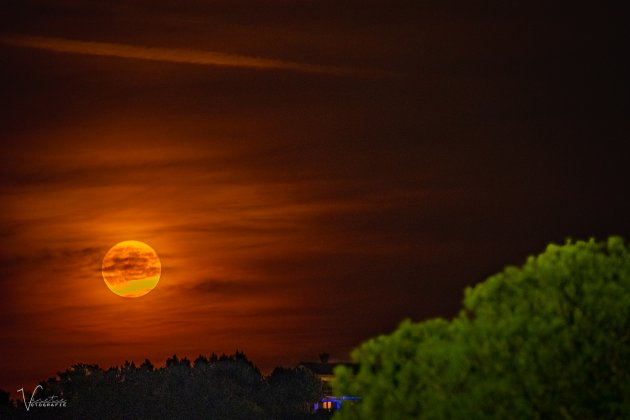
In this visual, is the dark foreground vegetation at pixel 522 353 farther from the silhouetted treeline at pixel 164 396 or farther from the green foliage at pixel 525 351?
the silhouetted treeline at pixel 164 396

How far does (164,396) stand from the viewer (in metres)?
124

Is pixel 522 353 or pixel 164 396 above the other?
pixel 164 396

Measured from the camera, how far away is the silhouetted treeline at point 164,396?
404 feet

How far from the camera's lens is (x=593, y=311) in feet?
77.9

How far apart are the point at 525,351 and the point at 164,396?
103 meters

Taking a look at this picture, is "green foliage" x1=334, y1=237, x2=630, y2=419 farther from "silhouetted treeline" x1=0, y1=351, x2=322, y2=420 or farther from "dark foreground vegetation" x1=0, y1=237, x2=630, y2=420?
"silhouetted treeline" x1=0, y1=351, x2=322, y2=420

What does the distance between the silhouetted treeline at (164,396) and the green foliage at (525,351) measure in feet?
310

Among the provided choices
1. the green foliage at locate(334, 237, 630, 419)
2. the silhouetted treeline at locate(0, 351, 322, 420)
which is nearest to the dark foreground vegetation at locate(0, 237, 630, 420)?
the green foliage at locate(334, 237, 630, 419)

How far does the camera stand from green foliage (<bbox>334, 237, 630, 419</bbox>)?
2344 centimetres

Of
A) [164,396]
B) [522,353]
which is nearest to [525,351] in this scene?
[522,353]

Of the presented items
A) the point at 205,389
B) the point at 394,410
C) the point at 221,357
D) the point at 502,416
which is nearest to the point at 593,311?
the point at 502,416

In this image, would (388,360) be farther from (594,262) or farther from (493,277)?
(594,262)

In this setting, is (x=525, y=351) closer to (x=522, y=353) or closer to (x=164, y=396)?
(x=522, y=353)

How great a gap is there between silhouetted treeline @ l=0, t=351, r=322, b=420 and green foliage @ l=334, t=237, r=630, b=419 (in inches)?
3721
